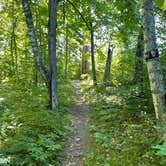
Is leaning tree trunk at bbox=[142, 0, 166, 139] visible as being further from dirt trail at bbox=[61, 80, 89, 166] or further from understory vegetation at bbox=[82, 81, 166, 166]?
dirt trail at bbox=[61, 80, 89, 166]

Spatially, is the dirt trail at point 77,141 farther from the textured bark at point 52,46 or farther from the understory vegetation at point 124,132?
the textured bark at point 52,46

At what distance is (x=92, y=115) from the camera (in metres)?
10.1

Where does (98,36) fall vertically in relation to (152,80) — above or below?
above

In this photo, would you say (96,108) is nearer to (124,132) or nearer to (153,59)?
(124,132)

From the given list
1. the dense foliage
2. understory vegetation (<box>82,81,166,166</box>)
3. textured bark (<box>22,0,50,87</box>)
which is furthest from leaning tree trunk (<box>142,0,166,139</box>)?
textured bark (<box>22,0,50,87</box>)

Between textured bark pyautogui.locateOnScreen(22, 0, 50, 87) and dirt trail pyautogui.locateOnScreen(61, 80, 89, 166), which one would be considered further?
textured bark pyautogui.locateOnScreen(22, 0, 50, 87)

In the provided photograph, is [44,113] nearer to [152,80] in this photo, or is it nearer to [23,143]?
[23,143]

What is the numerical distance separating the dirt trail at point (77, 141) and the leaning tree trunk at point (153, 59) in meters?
2.09

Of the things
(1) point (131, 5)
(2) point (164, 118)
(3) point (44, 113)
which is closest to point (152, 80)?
(2) point (164, 118)

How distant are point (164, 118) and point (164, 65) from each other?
117 inches

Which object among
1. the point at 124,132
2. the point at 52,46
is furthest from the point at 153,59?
the point at 52,46

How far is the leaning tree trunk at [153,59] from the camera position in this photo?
5.38 metres

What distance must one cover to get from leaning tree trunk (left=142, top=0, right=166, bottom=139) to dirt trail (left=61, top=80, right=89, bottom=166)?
2.09m

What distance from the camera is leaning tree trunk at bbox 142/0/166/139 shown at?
538cm
